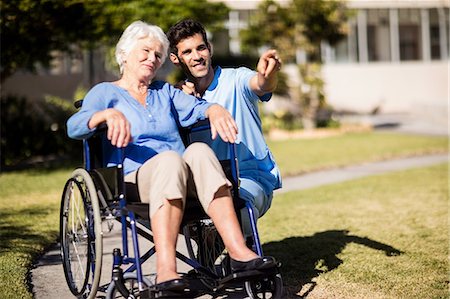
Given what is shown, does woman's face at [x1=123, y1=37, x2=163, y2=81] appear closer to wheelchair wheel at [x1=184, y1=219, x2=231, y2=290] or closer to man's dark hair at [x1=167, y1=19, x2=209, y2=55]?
man's dark hair at [x1=167, y1=19, x2=209, y2=55]

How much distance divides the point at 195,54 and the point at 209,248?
118cm

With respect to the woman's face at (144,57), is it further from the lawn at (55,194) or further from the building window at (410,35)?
the building window at (410,35)

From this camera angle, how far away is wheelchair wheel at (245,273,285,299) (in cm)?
404

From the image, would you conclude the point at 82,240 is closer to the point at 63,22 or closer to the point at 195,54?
the point at 195,54

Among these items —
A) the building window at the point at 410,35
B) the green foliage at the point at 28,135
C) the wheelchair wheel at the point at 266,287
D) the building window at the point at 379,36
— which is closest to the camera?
the wheelchair wheel at the point at 266,287

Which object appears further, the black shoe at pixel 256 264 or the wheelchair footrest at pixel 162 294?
the black shoe at pixel 256 264

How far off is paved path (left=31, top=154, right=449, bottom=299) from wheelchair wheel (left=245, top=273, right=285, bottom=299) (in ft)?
1.07

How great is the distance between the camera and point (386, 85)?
2578 centimetres

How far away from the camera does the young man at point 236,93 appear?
15.4 feet

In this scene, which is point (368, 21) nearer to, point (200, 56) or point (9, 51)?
point (9, 51)

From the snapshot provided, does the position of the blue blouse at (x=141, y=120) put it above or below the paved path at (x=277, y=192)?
above

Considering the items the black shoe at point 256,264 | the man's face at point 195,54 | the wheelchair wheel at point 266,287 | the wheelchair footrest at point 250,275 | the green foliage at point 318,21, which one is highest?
the green foliage at point 318,21

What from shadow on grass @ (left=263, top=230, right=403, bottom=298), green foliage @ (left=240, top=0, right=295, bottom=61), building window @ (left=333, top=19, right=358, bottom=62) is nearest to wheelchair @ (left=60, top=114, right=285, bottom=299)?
shadow on grass @ (left=263, top=230, right=403, bottom=298)

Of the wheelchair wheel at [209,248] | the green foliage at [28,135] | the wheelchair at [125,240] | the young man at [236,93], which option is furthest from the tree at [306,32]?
the wheelchair at [125,240]
